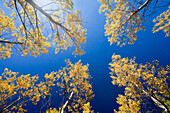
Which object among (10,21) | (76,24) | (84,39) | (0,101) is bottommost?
(0,101)

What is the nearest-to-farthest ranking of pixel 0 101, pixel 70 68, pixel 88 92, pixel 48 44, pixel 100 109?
pixel 48 44, pixel 0 101, pixel 88 92, pixel 70 68, pixel 100 109

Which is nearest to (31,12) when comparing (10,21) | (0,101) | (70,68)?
(10,21)

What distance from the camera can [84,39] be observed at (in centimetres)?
337

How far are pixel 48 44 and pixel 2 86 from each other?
3896mm

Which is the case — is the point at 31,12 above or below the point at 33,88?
above

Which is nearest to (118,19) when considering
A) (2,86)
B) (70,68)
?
(70,68)

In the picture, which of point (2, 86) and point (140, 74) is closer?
point (2, 86)

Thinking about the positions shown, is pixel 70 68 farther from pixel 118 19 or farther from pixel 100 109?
pixel 100 109

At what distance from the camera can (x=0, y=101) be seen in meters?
4.25

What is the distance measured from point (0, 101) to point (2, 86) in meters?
0.79

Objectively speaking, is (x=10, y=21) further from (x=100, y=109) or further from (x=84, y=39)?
(x=100, y=109)

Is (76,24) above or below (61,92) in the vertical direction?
above

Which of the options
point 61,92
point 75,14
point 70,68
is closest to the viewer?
point 75,14

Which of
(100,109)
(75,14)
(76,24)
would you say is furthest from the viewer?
(100,109)
